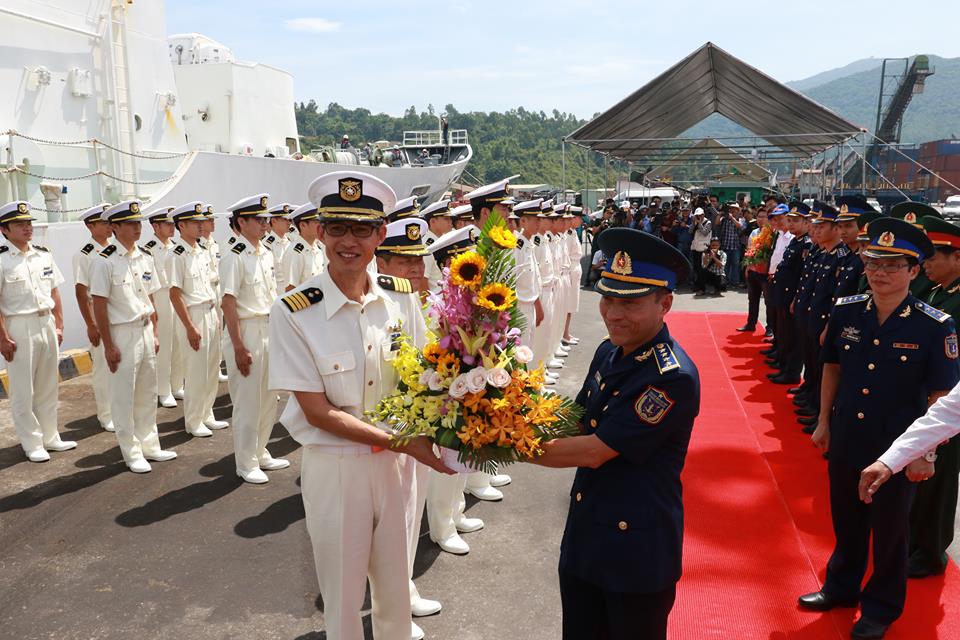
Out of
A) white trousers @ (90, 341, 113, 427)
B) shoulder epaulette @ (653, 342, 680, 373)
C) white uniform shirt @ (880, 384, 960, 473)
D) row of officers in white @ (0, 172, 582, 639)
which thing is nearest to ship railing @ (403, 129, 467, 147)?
row of officers in white @ (0, 172, 582, 639)

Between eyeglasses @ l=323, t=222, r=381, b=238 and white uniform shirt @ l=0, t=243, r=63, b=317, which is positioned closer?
eyeglasses @ l=323, t=222, r=381, b=238

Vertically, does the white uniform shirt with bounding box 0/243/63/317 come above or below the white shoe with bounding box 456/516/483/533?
above

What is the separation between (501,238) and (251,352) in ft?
12.6

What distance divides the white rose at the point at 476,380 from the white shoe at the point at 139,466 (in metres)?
4.33

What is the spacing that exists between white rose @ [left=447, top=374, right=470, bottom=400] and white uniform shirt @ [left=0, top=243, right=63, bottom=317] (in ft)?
16.7

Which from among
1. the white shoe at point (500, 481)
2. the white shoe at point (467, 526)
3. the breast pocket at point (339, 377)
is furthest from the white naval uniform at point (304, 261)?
the breast pocket at point (339, 377)

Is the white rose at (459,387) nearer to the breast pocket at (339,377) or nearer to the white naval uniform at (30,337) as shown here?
the breast pocket at (339,377)

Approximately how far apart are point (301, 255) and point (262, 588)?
411cm

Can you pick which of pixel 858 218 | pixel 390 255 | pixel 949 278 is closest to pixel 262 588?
pixel 390 255

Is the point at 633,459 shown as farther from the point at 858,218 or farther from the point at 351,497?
the point at 858,218

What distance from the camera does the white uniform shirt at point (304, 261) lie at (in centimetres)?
725

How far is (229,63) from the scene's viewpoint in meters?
15.5

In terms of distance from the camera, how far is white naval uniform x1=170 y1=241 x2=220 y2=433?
20.9 feet

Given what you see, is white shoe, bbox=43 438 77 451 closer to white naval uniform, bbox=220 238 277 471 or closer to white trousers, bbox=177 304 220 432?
white trousers, bbox=177 304 220 432
